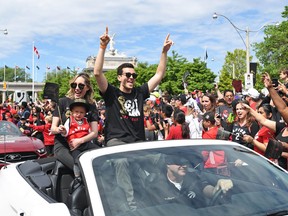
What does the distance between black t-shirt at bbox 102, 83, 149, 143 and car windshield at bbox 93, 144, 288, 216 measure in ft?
5.96

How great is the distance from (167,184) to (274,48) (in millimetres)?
44457

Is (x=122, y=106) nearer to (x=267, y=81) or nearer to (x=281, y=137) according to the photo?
(x=267, y=81)

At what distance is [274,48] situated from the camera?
44.6 metres

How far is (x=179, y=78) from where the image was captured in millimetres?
52469

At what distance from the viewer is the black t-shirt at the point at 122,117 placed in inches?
194

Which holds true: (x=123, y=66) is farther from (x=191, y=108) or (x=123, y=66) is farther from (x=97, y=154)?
(x=191, y=108)

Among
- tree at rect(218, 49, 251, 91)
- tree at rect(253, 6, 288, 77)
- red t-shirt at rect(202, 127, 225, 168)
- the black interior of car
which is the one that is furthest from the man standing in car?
tree at rect(218, 49, 251, 91)

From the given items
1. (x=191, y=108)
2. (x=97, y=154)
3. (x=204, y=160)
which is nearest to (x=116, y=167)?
(x=97, y=154)

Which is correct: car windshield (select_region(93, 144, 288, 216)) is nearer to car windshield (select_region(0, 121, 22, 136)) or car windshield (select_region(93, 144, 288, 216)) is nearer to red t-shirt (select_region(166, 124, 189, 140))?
red t-shirt (select_region(166, 124, 189, 140))

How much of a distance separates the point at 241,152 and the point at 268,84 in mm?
2077

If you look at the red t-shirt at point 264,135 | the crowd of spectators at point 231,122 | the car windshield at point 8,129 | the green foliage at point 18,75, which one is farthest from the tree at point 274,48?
the green foliage at point 18,75

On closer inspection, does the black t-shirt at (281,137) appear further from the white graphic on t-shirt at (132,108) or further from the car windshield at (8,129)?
the car windshield at (8,129)

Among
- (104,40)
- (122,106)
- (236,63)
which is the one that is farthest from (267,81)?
(236,63)

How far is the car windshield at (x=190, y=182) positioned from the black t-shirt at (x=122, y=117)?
1.82 metres
